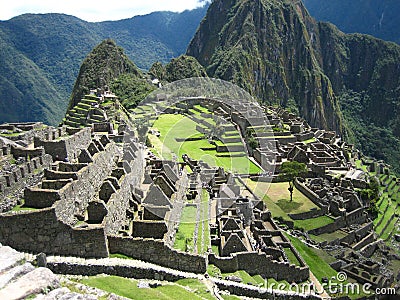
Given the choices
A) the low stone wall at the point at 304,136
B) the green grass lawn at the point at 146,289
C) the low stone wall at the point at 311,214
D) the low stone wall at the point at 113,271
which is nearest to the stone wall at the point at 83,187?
the low stone wall at the point at 113,271

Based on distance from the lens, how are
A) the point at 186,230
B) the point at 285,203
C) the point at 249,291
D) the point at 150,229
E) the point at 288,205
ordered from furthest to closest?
1. the point at 285,203
2. the point at 288,205
3. the point at 186,230
4. the point at 249,291
5. the point at 150,229

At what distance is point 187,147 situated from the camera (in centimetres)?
4788

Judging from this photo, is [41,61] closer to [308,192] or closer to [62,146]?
[308,192]

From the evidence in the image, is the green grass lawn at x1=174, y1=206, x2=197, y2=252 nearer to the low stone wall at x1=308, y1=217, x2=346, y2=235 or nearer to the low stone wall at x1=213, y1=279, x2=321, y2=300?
the low stone wall at x1=213, y1=279, x2=321, y2=300

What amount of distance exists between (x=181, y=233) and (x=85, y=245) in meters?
6.10

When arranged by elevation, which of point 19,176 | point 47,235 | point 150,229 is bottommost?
point 150,229

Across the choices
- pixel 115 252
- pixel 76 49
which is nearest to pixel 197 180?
pixel 115 252

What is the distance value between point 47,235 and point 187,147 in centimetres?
3369

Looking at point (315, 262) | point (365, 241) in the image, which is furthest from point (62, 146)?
point (365, 241)

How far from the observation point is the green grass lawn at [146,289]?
13.4m

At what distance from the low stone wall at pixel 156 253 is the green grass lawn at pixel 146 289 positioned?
1057mm

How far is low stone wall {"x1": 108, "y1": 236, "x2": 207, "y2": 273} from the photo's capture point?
53.1ft

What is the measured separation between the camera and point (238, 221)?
78.2 feet

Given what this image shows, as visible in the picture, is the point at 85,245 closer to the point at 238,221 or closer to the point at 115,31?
the point at 238,221
